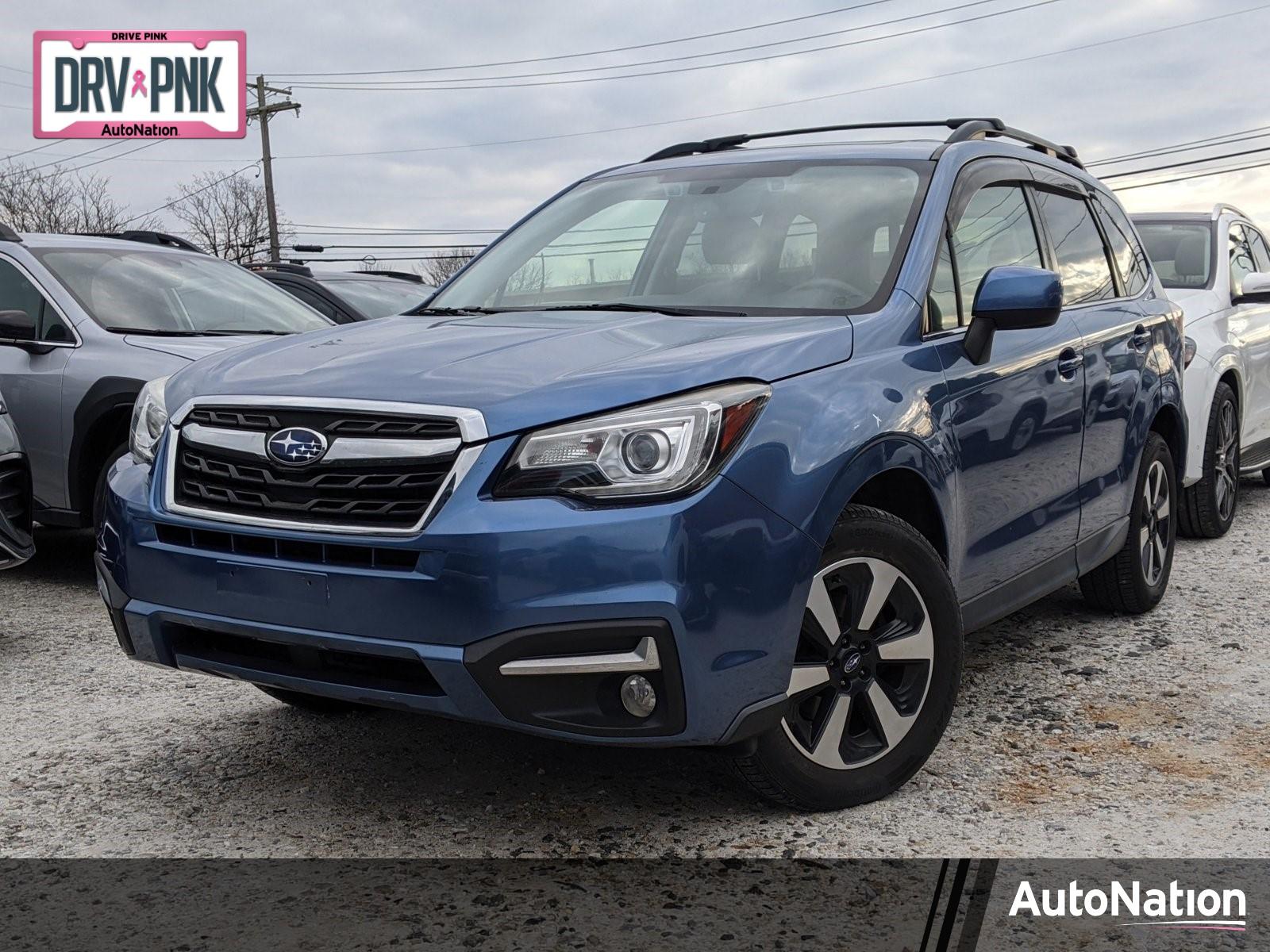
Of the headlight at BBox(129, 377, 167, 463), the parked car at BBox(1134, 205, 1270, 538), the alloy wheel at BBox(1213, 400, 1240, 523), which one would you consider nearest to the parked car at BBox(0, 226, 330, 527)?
the headlight at BBox(129, 377, 167, 463)

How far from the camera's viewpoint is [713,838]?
11.2 feet

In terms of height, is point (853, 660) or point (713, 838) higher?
point (853, 660)

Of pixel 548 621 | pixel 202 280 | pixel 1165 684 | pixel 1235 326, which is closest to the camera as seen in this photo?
pixel 548 621

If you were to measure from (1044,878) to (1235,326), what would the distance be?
5802mm

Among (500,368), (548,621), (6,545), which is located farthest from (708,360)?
(6,545)

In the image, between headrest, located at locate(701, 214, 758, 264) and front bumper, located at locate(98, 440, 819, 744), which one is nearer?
front bumper, located at locate(98, 440, 819, 744)

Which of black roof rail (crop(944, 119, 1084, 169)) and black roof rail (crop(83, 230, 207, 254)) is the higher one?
black roof rail (crop(944, 119, 1084, 169))

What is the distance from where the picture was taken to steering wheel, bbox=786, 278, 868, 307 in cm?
386

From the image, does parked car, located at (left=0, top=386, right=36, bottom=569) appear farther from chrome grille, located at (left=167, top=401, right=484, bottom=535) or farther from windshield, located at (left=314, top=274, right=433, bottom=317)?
windshield, located at (left=314, top=274, right=433, bottom=317)

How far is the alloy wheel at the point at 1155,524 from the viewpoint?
5594 millimetres

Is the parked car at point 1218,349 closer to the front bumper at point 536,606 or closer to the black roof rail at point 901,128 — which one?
the black roof rail at point 901,128

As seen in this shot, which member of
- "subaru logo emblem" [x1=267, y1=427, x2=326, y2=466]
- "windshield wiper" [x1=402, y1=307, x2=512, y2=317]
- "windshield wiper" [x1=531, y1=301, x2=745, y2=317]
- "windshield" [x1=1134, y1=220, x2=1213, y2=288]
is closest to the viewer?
"subaru logo emblem" [x1=267, y1=427, x2=326, y2=466]

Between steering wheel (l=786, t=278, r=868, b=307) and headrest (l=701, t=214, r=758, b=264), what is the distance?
268 mm

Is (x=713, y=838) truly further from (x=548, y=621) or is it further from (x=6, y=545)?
(x=6, y=545)
